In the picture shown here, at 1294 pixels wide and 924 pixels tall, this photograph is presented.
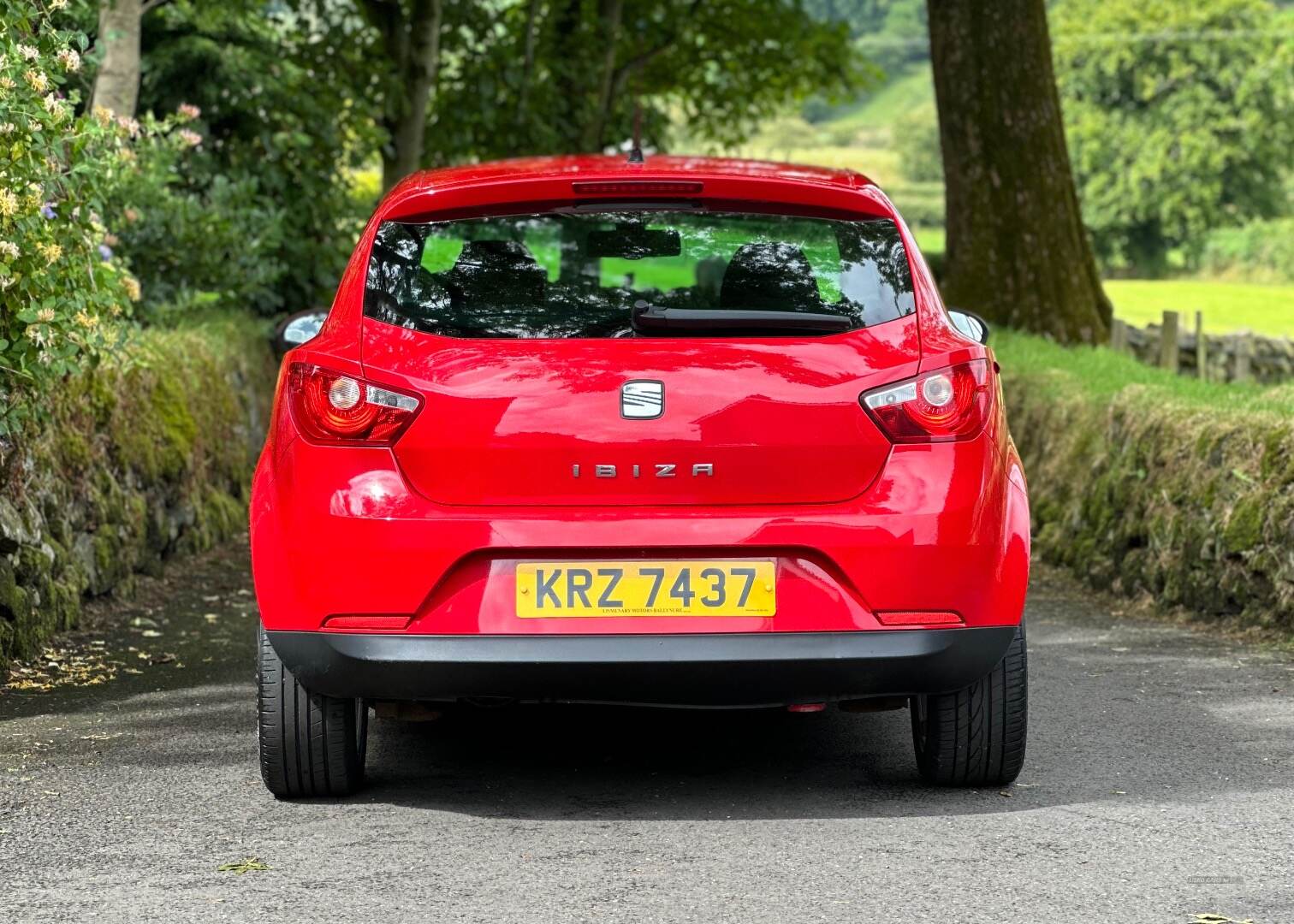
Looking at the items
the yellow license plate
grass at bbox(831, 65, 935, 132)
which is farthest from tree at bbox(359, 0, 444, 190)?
grass at bbox(831, 65, 935, 132)

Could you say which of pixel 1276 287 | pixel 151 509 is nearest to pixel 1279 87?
pixel 1276 287

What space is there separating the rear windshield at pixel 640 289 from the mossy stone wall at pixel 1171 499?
3.39 metres

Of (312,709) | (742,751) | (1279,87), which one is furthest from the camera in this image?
(1279,87)

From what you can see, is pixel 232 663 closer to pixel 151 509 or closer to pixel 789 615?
pixel 151 509

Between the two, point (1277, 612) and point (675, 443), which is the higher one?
point (675, 443)

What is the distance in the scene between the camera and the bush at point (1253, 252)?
81.0 metres

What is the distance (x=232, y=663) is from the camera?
25.5ft

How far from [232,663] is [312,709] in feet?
8.58

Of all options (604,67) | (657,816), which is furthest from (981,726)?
(604,67)

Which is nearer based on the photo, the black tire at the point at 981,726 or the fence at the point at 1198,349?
the black tire at the point at 981,726

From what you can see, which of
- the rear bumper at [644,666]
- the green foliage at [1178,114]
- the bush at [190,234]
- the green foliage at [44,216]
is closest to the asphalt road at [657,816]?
the rear bumper at [644,666]

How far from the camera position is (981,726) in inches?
212

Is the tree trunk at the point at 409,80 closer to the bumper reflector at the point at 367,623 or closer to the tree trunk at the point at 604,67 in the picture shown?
the tree trunk at the point at 604,67

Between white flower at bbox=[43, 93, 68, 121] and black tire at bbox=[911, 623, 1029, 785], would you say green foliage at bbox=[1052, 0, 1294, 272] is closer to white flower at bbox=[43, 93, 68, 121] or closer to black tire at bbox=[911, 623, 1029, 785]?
white flower at bbox=[43, 93, 68, 121]
